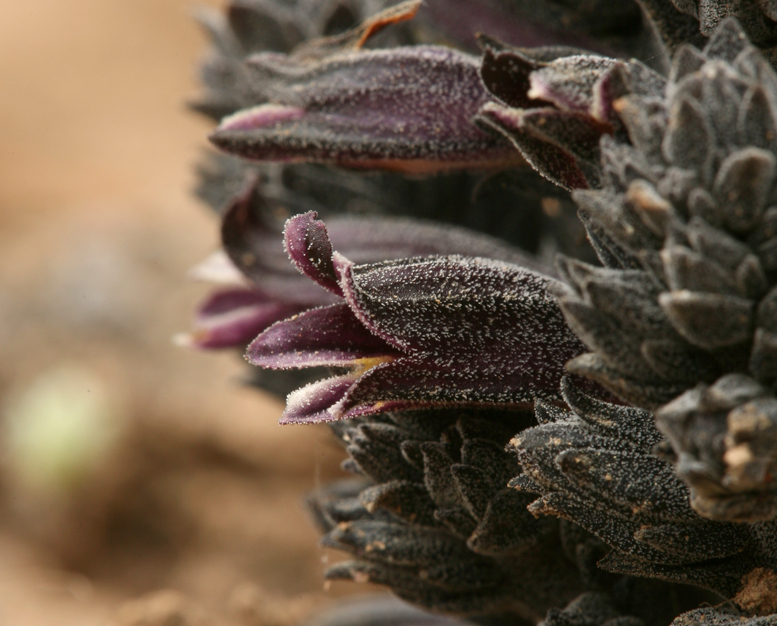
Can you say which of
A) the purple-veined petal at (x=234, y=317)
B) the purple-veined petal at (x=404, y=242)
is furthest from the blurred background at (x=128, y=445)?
the purple-veined petal at (x=404, y=242)

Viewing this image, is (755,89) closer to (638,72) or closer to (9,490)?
(638,72)

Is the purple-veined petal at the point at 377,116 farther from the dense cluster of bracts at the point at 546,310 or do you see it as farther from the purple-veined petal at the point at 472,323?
the purple-veined petal at the point at 472,323

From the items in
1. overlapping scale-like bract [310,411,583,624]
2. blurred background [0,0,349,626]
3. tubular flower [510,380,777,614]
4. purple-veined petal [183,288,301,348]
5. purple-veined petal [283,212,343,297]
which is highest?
blurred background [0,0,349,626]

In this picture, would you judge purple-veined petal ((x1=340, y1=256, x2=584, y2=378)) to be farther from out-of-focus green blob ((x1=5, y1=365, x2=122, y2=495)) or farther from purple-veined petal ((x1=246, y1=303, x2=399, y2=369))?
out-of-focus green blob ((x1=5, y1=365, x2=122, y2=495))

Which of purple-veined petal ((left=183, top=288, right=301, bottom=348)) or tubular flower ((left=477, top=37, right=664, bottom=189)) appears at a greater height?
purple-veined petal ((left=183, top=288, right=301, bottom=348))

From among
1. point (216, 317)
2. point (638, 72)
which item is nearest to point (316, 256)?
point (638, 72)

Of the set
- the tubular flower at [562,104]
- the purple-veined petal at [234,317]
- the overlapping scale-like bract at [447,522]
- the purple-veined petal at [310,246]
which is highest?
the purple-veined petal at [234,317]

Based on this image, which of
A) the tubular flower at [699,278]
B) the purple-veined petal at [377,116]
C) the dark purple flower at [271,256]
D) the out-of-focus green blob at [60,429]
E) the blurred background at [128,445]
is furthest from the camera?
the out-of-focus green blob at [60,429]

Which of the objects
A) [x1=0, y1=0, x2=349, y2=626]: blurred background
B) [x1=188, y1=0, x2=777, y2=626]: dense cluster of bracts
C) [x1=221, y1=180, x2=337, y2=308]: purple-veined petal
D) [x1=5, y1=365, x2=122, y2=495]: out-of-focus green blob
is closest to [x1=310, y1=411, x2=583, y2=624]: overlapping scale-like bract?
[x1=188, y1=0, x2=777, y2=626]: dense cluster of bracts
